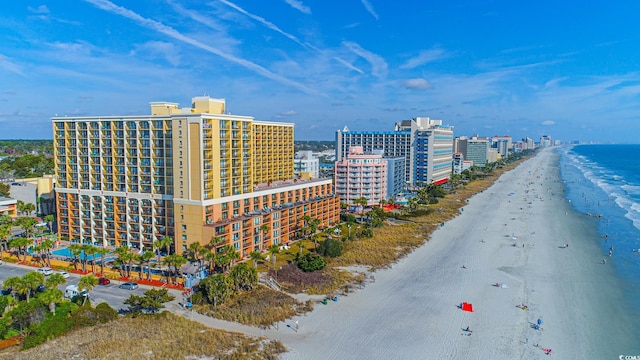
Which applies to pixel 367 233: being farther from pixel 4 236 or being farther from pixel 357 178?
pixel 4 236

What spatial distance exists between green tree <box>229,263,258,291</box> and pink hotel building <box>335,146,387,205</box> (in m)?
62.4

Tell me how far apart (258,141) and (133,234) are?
32934 millimetres

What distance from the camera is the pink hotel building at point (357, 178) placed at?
11325cm

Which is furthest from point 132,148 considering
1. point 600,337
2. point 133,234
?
point 600,337

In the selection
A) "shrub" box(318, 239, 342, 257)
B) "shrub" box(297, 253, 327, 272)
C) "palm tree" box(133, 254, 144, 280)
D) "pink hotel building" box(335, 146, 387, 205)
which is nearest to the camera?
"palm tree" box(133, 254, 144, 280)

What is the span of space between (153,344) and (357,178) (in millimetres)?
79854

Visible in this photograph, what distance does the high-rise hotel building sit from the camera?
62125mm

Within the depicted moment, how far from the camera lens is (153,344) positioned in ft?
128

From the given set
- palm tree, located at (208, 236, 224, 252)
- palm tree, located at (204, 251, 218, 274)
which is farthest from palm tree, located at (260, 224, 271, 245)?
palm tree, located at (204, 251, 218, 274)

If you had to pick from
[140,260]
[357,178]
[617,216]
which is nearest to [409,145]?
[357,178]

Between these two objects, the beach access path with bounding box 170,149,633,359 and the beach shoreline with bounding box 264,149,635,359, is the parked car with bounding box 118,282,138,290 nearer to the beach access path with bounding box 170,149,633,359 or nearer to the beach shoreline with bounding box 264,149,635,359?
the beach access path with bounding box 170,149,633,359

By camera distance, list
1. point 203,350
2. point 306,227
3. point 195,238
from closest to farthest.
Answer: point 203,350
point 195,238
point 306,227

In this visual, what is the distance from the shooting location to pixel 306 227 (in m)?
81.2

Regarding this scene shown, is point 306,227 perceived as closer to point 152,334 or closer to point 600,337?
point 152,334
